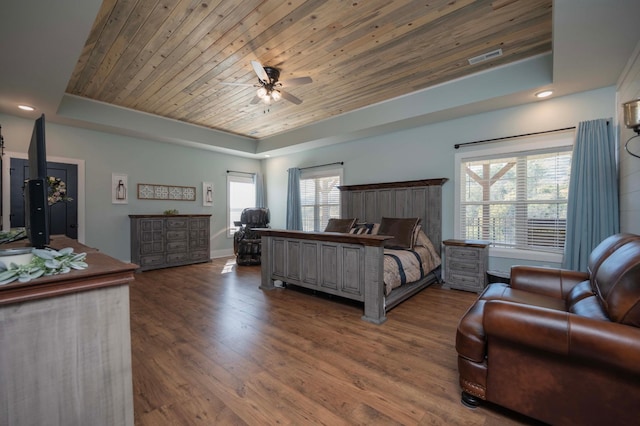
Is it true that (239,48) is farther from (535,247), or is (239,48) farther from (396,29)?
(535,247)

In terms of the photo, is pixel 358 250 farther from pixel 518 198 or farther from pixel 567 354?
pixel 518 198

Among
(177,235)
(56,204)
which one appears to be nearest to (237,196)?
(177,235)

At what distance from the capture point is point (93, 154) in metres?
5.11

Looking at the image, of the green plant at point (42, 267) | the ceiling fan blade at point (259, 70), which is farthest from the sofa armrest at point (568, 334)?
the ceiling fan blade at point (259, 70)

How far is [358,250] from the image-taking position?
3.10 meters

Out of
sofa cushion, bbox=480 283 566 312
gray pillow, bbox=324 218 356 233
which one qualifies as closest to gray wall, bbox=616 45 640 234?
sofa cushion, bbox=480 283 566 312

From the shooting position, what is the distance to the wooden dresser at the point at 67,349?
966mm

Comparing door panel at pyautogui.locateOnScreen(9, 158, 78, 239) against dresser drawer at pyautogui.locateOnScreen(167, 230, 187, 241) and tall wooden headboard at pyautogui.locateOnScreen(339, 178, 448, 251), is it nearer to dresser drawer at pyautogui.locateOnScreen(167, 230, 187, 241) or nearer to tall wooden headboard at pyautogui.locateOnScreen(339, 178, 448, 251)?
dresser drawer at pyautogui.locateOnScreen(167, 230, 187, 241)

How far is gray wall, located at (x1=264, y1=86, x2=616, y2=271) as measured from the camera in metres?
3.49

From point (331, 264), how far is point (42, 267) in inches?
104

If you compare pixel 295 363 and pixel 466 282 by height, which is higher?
pixel 466 282

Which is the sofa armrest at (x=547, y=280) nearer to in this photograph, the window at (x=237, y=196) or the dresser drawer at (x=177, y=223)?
the dresser drawer at (x=177, y=223)

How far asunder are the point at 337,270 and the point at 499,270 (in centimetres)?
252

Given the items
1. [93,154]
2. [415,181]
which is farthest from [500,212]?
[93,154]
